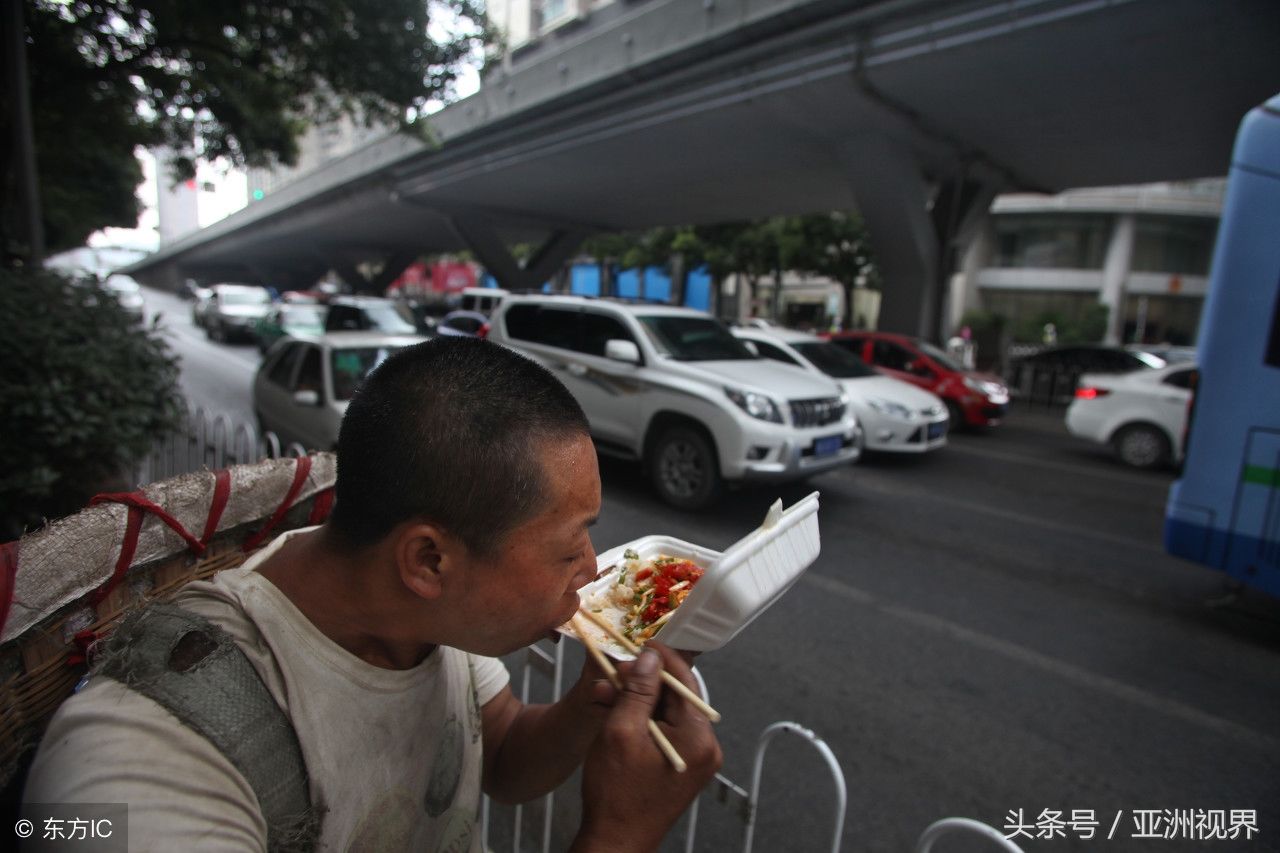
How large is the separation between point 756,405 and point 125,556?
5327 millimetres

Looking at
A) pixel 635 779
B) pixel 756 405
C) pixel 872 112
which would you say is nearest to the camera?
pixel 635 779

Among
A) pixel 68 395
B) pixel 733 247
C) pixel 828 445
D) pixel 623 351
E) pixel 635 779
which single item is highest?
pixel 733 247

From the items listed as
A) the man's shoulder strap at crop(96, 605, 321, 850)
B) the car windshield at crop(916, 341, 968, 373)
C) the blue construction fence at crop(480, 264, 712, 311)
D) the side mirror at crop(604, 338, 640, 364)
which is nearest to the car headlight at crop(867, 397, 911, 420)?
the car windshield at crop(916, 341, 968, 373)

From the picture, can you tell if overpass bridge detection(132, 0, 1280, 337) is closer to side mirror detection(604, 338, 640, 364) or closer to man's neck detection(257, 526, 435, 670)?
side mirror detection(604, 338, 640, 364)

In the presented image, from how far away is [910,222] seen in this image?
1405 centimetres

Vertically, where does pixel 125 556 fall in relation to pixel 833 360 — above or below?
below

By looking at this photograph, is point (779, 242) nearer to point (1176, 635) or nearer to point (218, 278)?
point (1176, 635)

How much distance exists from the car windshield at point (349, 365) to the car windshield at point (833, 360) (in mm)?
5481

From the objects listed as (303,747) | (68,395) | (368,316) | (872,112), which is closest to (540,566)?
(303,747)

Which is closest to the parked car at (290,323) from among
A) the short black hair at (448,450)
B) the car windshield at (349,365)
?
the car windshield at (349,365)

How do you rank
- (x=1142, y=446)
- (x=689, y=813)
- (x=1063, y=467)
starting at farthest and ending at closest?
(x=1063, y=467), (x=1142, y=446), (x=689, y=813)

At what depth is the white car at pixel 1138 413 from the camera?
29.5 feet

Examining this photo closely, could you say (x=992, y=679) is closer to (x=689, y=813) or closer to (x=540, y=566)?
(x=689, y=813)

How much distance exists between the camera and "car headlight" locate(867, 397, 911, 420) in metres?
8.58
